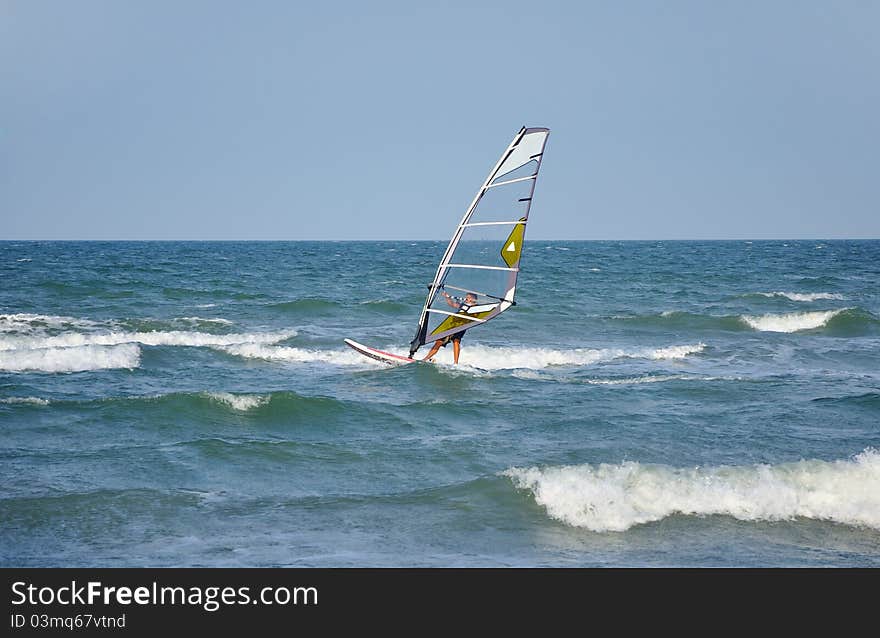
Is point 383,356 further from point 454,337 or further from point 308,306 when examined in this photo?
point 308,306

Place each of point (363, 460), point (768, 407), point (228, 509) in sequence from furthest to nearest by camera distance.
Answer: point (768, 407), point (363, 460), point (228, 509)

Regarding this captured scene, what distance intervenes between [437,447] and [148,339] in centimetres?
1133

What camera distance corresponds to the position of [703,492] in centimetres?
851

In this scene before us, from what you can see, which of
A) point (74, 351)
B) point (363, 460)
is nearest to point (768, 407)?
point (363, 460)

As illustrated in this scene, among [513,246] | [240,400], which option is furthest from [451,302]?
[240,400]

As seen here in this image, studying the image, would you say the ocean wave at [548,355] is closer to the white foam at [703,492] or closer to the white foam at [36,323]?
the white foam at [703,492]

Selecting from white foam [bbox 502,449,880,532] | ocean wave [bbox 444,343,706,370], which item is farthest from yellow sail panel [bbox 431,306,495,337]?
white foam [bbox 502,449,880,532]

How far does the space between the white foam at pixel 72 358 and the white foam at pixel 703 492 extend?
30.7 feet

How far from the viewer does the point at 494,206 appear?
13.1m

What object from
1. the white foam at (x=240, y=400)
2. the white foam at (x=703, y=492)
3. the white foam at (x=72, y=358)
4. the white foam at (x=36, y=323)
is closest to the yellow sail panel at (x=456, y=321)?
the white foam at (x=240, y=400)
